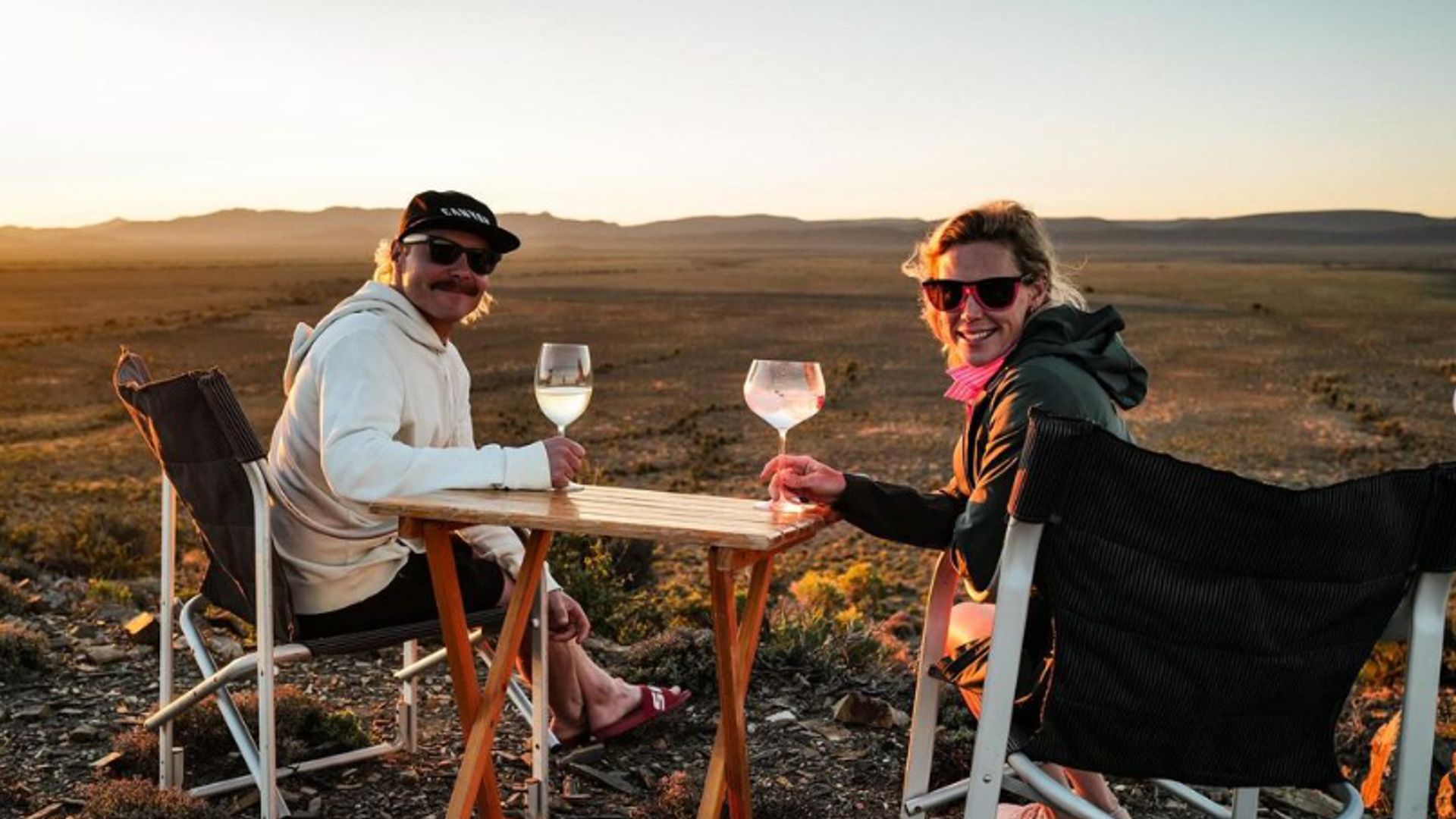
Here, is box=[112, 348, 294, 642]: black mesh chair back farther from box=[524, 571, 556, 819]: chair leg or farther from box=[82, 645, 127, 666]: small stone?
box=[82, 645, 127, 666]: small stone

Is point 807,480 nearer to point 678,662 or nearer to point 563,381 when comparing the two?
point 563,381

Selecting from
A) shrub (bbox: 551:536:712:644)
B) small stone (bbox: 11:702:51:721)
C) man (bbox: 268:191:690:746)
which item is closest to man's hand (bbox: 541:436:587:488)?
man (bbox: 268:191:690:746)

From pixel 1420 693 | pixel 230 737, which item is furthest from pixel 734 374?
pixel 1420 693

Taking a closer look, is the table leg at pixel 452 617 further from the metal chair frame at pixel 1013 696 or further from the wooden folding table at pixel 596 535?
the metal chair frame at pixel 1013 696

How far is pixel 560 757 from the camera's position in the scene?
4699 millimetres

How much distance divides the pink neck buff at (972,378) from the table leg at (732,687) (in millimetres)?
671

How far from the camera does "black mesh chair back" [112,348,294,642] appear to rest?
141 inches

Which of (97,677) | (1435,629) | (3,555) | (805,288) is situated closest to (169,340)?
(3,555)

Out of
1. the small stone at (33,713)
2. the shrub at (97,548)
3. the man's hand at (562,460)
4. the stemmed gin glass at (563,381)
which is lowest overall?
the shrub at (97,548)

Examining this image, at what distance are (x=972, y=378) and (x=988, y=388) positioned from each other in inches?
6.5

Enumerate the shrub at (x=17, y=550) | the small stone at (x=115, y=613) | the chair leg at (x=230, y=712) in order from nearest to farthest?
the chair leg at (x=230, y=712) → the small stone at (x=115, y=613) → the shrub at (x=17, y=550)

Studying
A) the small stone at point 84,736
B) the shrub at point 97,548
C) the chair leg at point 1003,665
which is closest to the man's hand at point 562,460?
the chair leg at point 1003,665

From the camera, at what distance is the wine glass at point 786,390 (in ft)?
11.1

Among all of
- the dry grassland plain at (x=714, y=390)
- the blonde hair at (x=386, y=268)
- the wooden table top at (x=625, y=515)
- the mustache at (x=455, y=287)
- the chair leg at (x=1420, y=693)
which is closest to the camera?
the chair leg at (x=1420, y=693)
